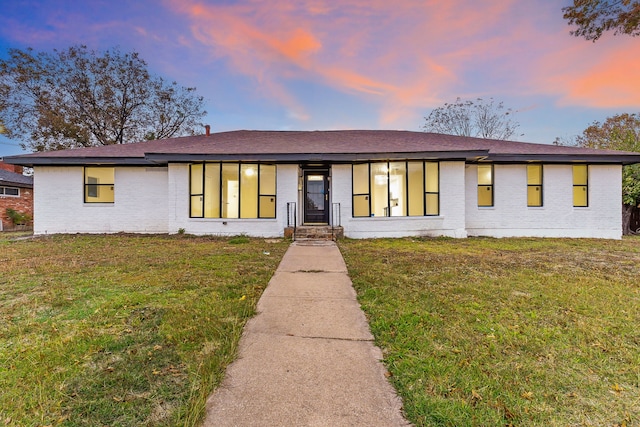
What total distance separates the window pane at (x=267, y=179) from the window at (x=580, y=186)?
11980mm

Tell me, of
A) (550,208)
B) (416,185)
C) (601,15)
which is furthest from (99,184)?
(550,208)

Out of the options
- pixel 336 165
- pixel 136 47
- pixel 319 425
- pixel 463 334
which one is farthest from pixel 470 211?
pixel 136 47

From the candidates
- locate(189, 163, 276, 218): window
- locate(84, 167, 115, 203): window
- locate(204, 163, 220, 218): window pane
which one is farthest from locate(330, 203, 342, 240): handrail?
locate(84, 167, 115, 203): window

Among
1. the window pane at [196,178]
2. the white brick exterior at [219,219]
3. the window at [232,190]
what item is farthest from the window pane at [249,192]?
the window pane at [196,178]

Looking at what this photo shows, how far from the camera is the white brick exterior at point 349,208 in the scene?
10.4 metres

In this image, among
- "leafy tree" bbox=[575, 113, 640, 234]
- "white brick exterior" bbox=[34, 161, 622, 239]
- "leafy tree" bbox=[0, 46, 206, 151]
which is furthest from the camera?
"leafy tree" bbox=[0, 46, 206, 151]

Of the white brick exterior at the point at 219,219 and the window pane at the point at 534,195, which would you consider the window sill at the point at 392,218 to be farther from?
the window pane at the point at 534,195

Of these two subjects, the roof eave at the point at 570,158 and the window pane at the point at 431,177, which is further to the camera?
the window pane at the point at 431,177

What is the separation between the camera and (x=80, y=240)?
9.21 m

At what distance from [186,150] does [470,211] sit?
→ 37.7 feet

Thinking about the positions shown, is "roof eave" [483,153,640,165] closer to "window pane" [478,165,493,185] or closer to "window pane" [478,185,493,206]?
"window pane" [478,165,493,185]

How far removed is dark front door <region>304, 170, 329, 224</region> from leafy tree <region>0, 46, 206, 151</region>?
16.3 metres

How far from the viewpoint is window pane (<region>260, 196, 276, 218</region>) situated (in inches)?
421

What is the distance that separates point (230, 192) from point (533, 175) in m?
12.1
